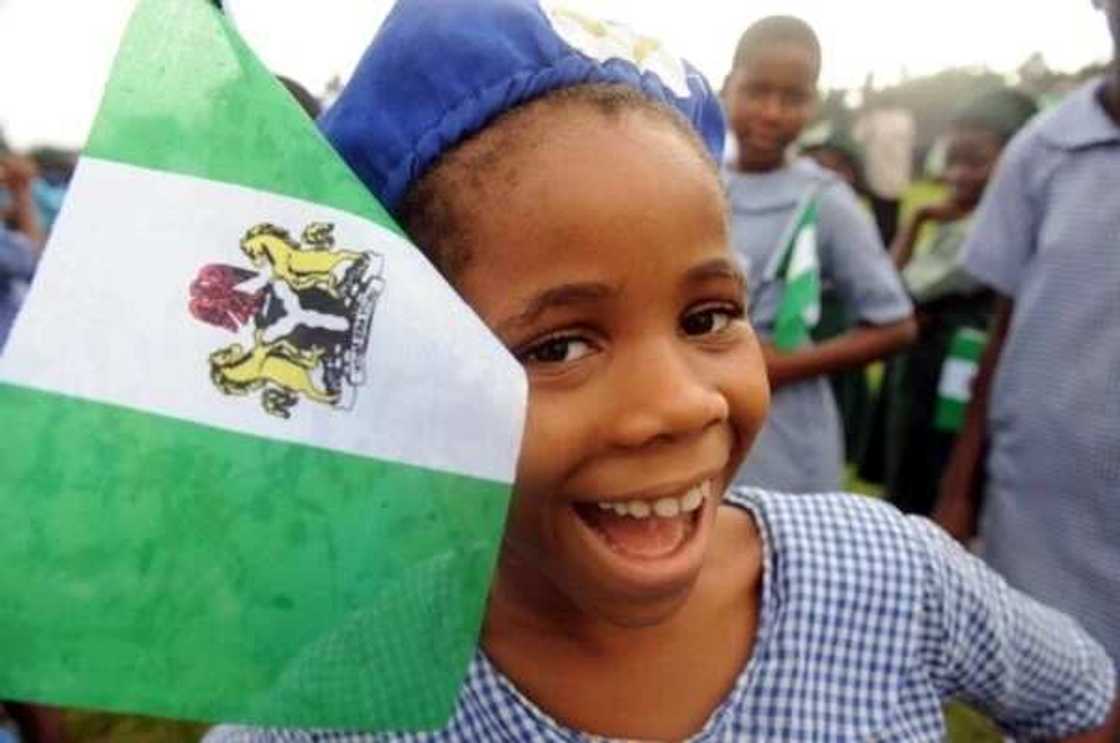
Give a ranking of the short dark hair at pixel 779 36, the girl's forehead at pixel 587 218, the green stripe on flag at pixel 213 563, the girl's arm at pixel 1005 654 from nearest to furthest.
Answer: the green stripe on flag at pixel 213 563 < the girl's forehead at pixel 587 218 < the girl's arm at pixel 1005 654 < the short dark hair at pixel 779 36

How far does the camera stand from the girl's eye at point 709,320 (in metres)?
1.07

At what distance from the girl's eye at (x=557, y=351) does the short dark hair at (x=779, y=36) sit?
2.45 meters

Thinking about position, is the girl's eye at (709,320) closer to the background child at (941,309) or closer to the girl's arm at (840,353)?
the girl's arm at (840,353)

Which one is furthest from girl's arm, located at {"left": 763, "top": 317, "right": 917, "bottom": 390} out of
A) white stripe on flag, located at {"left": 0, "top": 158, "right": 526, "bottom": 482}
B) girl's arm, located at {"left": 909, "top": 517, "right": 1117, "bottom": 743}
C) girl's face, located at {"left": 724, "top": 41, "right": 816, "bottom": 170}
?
white stripe on flag, located at {"left": 0, "top": 158, "right": 526, "bottom": 482}

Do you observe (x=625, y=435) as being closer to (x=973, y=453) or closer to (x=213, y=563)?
(x=213, y=563)

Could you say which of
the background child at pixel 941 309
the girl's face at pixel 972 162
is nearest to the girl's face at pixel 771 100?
the background child at pixel 941 309

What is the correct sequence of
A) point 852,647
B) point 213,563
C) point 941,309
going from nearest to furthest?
point 213,563
point 852,647
point 941,309

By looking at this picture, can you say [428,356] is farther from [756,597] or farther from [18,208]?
[18,208]

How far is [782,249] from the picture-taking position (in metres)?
2.90

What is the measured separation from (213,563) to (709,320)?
0.48 meters

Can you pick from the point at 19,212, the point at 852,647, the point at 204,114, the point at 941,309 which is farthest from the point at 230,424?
the point at 19,212

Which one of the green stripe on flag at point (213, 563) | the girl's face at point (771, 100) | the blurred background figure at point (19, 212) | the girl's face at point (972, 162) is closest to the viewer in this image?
the green stripe on flag at point (213, 563)

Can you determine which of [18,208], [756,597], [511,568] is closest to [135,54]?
[511,568]

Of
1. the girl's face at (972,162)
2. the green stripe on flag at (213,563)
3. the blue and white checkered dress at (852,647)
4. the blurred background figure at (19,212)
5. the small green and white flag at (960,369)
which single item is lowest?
the blurred background figure at (19,212)
